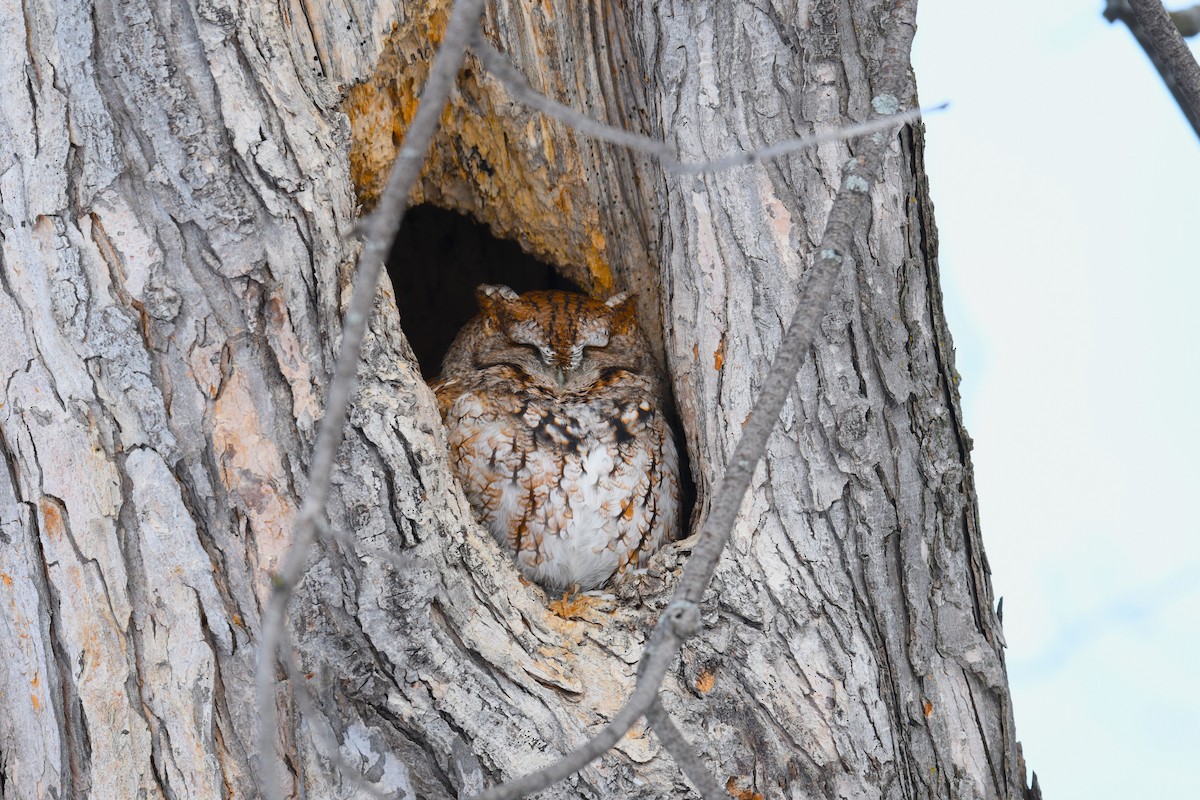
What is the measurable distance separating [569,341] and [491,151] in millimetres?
468

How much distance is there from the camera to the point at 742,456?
119 centimetres

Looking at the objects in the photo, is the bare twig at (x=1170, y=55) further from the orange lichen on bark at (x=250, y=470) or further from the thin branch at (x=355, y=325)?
the orange lichen on bark at (x=250, y=470)

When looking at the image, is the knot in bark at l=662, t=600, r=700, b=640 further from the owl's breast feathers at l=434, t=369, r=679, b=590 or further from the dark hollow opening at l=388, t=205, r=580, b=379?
the dark hollow opening at l=388, t=205, r=580, b=379

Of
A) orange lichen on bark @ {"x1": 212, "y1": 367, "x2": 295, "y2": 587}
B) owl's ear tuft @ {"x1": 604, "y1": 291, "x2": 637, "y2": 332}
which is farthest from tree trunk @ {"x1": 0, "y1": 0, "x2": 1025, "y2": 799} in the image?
owl's ear tuft @ {"x1": 604, "y1": 291, "x2": 637, "y2": 332}

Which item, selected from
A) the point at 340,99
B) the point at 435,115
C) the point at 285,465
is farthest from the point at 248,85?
the point at 435,115

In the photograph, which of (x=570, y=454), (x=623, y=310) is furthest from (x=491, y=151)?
(x=570, y=454)

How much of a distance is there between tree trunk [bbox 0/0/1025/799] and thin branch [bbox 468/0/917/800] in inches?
19.6

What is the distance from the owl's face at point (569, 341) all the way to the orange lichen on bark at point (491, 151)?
0.13 metres

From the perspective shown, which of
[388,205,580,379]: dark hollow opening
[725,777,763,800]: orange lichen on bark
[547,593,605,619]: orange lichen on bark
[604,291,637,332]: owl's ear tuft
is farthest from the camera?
[388,205,580,379]: dark hollow opening

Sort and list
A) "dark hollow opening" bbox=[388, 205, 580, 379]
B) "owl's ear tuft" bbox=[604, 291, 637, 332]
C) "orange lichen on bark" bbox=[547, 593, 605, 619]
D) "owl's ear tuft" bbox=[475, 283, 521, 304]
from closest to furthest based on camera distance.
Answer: "orange lichen on bark" bbox=[547, 593, 605, 619], "owl's ear tuft" bbox=[604, 291, 637, 332], "owl's ear tuft" bbox=[475, 283, 521, 304], "dark hollow opening" bbox=[388, 205, 580, 379]

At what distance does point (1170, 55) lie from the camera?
1817mm

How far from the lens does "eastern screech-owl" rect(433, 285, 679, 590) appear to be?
234 cm

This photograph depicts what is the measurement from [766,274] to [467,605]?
2.56ft

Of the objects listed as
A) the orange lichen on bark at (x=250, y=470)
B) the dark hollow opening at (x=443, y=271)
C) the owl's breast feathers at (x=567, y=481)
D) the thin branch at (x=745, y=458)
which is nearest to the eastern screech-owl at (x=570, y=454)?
the owl's breast feathers at (x=567, y=481)
